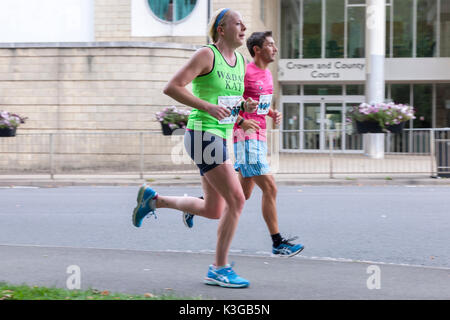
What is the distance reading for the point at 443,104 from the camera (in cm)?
2994

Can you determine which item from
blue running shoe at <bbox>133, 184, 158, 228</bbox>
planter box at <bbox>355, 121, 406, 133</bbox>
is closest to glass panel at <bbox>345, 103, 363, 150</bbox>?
planter box at <bbox>355, 121, 406, 133</bbox>

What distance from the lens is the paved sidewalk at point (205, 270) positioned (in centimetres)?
464

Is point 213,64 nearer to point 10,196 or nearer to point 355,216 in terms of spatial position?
point 355,216

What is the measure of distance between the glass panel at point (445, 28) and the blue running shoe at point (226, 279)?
26.7 meters

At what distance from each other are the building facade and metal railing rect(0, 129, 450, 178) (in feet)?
0.98

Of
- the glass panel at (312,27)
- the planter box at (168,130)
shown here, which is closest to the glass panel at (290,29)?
the glass panel at (312,27)

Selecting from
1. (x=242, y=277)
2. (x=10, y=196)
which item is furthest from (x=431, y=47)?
(x=242, y=277)

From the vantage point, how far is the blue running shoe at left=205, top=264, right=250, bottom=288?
4.75 meters

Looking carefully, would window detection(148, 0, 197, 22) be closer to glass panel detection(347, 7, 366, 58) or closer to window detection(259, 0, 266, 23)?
window detection(259, 0, 266, 23)

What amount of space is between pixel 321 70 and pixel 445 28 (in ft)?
19.0

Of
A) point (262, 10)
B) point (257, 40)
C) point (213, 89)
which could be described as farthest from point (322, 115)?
point (213, 89)

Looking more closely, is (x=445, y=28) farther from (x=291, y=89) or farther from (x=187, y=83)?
(x=187, y=83)
